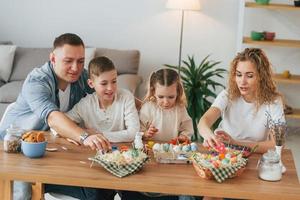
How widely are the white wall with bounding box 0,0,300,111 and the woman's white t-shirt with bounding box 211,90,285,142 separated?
8.72ft

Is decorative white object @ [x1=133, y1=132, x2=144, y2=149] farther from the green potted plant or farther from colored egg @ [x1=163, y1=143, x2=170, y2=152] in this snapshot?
the green potted plant

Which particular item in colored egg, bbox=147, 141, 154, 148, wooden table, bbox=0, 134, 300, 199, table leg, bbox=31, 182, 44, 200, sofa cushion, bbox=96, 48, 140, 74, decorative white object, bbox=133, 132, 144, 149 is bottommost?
table leg, bbox=31, 182, 44, 200

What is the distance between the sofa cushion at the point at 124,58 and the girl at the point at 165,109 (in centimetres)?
244

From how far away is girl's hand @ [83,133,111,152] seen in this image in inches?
86.7

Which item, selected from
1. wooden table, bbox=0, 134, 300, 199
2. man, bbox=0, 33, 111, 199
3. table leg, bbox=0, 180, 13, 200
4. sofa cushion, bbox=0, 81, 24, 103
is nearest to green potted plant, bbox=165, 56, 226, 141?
sofa cushion, bbox=0, 81, 24, 103

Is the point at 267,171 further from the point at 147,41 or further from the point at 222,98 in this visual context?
the point at 147,41

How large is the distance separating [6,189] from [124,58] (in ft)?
10.4

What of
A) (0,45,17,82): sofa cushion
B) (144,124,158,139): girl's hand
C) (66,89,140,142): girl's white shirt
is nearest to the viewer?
(144,124,158,139): girl's hand

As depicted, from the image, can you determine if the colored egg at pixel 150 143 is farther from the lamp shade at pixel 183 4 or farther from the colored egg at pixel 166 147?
the lamp shade at pixel 183 4

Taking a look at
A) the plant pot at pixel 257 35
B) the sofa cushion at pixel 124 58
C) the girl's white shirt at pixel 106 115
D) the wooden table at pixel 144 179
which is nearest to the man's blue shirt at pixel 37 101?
the girl's white shirt at pixel 106 115

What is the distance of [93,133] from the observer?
2406 millimetres

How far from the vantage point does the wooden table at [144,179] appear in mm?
1916

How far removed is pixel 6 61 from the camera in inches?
201

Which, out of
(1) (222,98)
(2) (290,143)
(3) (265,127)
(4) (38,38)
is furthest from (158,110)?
(4) (38,38)
